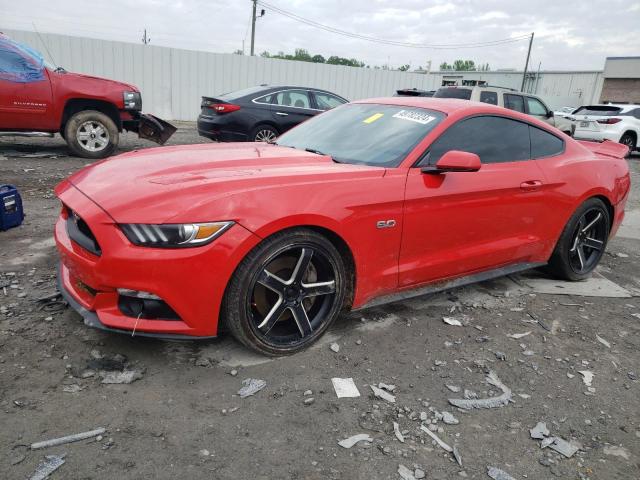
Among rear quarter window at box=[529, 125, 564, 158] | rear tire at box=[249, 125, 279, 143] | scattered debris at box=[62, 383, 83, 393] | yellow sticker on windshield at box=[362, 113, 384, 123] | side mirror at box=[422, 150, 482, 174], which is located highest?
yellow sticker on windshield at box=[362, 113, 384, 123]

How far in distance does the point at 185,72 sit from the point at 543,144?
15909 millimetres

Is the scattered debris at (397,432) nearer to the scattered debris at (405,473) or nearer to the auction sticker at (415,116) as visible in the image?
the scattered debris at (405,473)

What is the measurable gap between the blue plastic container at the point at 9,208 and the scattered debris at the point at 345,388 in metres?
3.68

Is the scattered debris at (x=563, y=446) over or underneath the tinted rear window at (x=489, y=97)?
underneath

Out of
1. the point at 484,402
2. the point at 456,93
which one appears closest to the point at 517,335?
the point at 484,402

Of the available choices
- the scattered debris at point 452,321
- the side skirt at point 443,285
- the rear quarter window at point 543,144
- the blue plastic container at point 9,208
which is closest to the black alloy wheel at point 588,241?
the side skirt at point 443,285

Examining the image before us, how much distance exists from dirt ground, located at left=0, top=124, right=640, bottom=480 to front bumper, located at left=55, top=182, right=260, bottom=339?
1.01 ft

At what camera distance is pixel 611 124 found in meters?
15.0

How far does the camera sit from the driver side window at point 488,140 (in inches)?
136

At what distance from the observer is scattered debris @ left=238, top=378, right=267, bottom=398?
8.36 ft

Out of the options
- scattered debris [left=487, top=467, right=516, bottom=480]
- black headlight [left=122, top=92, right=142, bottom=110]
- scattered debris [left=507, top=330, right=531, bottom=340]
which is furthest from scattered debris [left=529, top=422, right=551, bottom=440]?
black headlight [left=122, top=92, right=142, bottom=110]

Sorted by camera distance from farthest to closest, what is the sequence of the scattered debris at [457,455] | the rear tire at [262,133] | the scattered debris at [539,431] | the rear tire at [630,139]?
1. the rear tire at [630,139]
2. the rear tire at [262,133]
3. the scattered debris at [539,431]
4. the scattered debris at [457,455]

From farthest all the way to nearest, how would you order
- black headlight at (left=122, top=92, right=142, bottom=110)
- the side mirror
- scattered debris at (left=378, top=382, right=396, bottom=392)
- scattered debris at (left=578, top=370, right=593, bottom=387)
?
1. black headlight at (left=122, top=92, right=142, bottom=110)
2. the side mirror
3. scattered debris at (left=578, top=370, right=593, bottom=387)
4. scattered debris at (left=378, top=382, right=396, bottom=392)

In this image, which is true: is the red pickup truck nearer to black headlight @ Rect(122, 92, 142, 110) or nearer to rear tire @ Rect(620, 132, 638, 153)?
black headlight @ Rect(122, 92, 142, 110)
